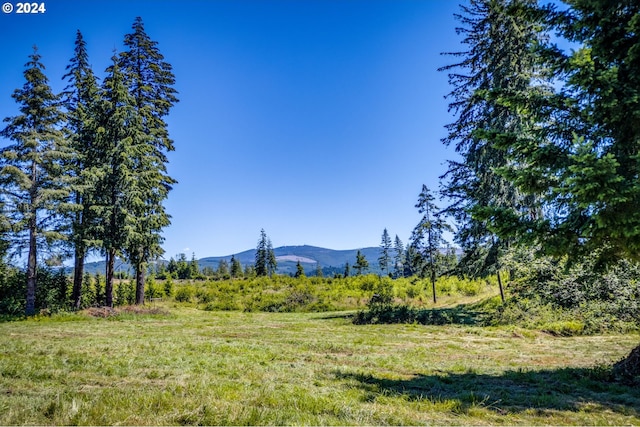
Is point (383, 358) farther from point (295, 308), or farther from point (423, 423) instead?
point (295, 308)

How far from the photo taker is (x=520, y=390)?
606 centimetres

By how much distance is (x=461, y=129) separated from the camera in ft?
62.1

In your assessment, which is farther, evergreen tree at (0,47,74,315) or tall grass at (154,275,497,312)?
tall grass at (154,275,497,312)

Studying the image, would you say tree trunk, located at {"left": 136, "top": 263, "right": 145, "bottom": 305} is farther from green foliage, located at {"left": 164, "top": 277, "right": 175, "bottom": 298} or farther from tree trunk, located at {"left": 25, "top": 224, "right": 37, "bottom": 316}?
green foliage, located at {"left": 164, "top": 277, "right": 175, "bottom": 298}

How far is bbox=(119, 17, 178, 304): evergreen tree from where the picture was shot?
2294 centimetres

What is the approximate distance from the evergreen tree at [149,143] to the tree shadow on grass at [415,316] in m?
14.9

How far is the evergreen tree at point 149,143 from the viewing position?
22.9 m

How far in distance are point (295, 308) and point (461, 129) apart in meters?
18.8

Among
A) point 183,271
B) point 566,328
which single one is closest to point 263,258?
point 183,271

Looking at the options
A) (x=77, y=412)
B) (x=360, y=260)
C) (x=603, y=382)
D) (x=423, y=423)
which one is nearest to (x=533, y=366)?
(x=603, y=382)

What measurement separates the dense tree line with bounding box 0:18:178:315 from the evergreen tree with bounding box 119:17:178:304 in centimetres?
7

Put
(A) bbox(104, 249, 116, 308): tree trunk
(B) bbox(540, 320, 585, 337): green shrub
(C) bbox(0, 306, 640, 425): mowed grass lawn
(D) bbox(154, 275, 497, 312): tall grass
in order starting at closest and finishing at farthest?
1. (C) bbox(0, 306, 640, 425): mowed grass lawn
2. (B) bbox(540, 320, 585, 337): green shrub
3. (A) bbox(104, 249, 116, 308): tree trunk
4. (D) bbox(154, 275, 497, 312): tall grass

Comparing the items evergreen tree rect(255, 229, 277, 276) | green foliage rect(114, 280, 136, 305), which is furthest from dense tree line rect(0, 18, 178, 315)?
evergreen tree rect(255, 229, 277, 276)

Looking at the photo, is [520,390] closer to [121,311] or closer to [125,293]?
[121,311]
